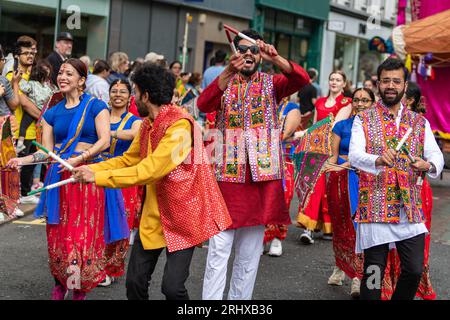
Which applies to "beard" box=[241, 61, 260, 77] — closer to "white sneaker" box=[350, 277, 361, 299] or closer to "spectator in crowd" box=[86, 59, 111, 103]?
"white sneaker" box=[350, 277, 361, 299]

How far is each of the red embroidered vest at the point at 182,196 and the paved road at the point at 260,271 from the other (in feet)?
5.00

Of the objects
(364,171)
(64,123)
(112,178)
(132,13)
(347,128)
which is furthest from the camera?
(132,13)

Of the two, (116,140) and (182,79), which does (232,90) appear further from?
(182,79)

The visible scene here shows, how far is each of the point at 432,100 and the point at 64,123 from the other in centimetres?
925

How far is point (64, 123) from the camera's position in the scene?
17.9ft

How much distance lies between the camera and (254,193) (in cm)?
508

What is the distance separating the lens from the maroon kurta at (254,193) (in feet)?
16.3

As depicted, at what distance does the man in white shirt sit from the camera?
189 inches

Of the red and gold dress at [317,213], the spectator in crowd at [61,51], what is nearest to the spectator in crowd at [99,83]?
the spectator in crowd at [61,51]

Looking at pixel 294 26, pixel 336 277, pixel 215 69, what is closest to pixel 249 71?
pixel 336 277

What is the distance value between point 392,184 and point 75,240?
2.15m

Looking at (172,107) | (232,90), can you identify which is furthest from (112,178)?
(232,90)

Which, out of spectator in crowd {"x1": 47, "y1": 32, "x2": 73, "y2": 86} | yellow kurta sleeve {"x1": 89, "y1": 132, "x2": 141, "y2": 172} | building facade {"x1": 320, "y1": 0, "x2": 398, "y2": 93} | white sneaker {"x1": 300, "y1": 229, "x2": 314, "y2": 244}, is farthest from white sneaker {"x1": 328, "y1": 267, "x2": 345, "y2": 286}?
building facade {"x1": 320, "y1": 0, "x2": 398, "y2": 93}

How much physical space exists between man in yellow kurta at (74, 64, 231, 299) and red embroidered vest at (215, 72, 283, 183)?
507mm
